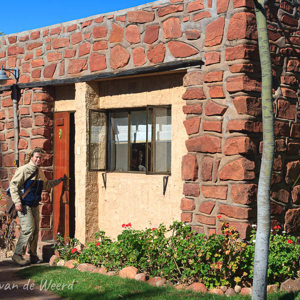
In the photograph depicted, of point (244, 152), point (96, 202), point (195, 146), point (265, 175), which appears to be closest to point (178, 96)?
point (195, 146)

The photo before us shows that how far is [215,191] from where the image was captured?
6.84 meters

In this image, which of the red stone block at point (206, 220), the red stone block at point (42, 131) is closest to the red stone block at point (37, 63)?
the red stone block at point (42, 131)

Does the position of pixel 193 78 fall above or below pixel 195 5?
below

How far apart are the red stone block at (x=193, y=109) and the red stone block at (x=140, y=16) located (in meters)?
1.44

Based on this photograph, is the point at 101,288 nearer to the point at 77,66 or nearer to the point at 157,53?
the point at 157,53

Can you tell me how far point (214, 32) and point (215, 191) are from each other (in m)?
2.02

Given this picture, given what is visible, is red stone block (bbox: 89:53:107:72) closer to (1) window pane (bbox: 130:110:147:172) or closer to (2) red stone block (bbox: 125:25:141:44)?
(2) red stone block (bbox: 125:25:141:44)

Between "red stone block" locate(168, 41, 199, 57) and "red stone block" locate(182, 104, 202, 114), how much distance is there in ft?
2.25

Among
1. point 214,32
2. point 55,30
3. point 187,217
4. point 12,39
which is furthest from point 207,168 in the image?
point 12,39

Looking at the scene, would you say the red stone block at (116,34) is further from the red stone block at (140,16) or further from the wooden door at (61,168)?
the wooden door at (61,168)

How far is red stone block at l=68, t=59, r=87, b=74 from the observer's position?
8.53 m

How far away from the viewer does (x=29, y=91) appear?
938 cm

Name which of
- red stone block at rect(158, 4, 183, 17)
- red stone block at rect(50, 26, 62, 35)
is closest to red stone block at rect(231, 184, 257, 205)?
red stone block at rect(158, 4, 183, 17)

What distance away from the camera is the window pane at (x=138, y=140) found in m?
8.16
